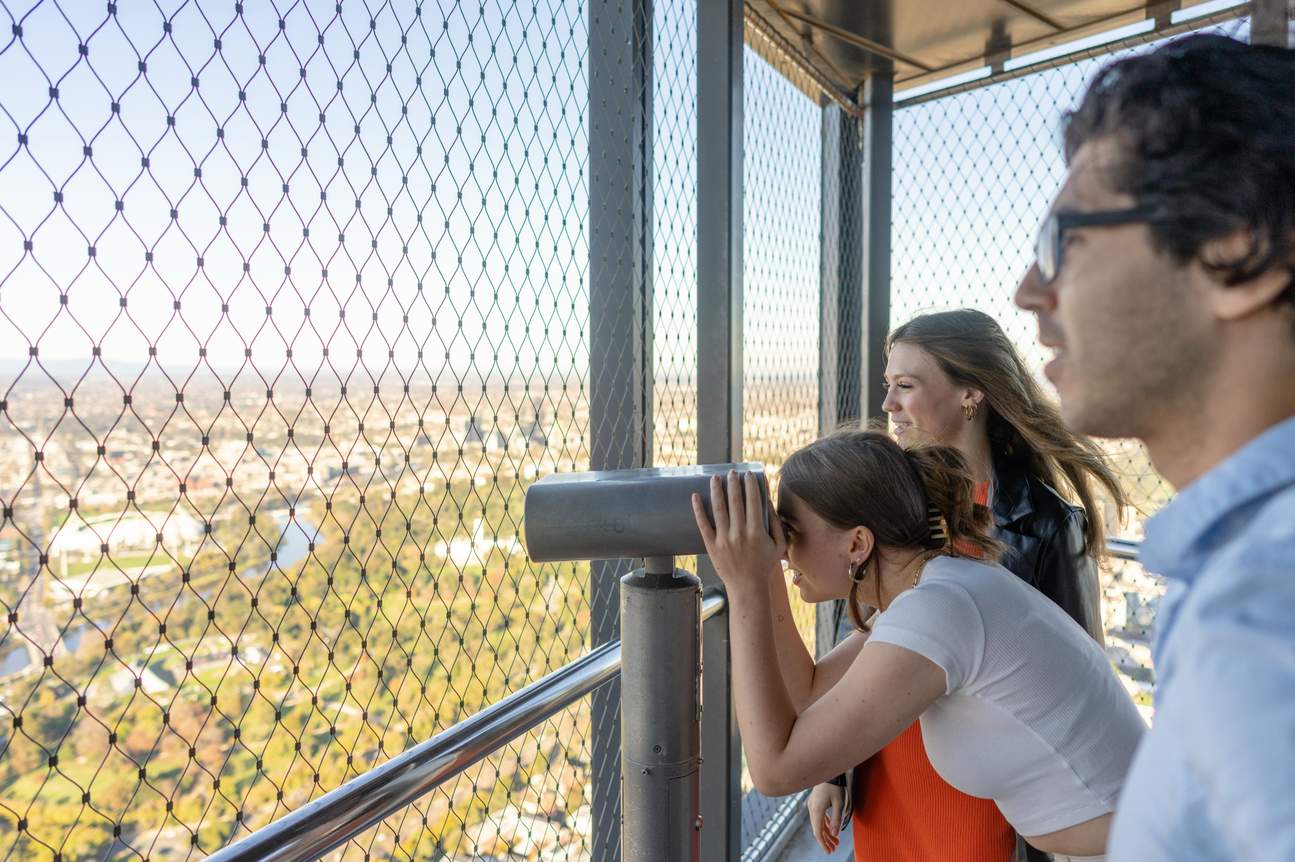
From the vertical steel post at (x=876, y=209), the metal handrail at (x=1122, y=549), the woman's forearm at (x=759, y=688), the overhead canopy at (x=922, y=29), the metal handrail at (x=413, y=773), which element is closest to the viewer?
the metal handrail at (x=413, y=773)

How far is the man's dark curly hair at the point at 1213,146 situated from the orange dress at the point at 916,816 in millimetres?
881

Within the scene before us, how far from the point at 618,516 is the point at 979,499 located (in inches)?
42.6

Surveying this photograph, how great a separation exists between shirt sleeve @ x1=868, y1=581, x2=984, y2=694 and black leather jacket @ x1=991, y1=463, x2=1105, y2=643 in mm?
554

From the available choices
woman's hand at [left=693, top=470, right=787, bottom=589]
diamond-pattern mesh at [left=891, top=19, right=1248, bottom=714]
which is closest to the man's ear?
woman's hand at [left=693, top=470, right=787, bottom=589]

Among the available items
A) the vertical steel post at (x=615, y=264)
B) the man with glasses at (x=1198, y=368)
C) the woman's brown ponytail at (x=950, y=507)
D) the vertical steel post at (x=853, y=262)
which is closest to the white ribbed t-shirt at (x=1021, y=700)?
the woman's brown ponytail at (x=950, y=507)

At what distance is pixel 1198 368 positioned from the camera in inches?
18.2

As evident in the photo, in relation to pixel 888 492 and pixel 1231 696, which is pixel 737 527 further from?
pixel 1231 696

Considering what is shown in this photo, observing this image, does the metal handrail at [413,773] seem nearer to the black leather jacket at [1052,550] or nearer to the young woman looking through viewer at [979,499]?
the young woman looking through viewer at [979,499]

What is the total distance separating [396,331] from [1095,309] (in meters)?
1.05

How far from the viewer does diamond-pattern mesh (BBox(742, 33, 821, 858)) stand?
88.1 inches

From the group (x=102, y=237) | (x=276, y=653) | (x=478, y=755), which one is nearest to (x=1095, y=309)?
(x=478, y=755)

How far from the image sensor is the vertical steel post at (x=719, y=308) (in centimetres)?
180

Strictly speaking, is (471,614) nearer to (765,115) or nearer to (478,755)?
(478,755)

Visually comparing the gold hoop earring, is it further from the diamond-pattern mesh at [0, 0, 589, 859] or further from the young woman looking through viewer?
the diamond-pattern mesh at [0, 0, 589, 859]
